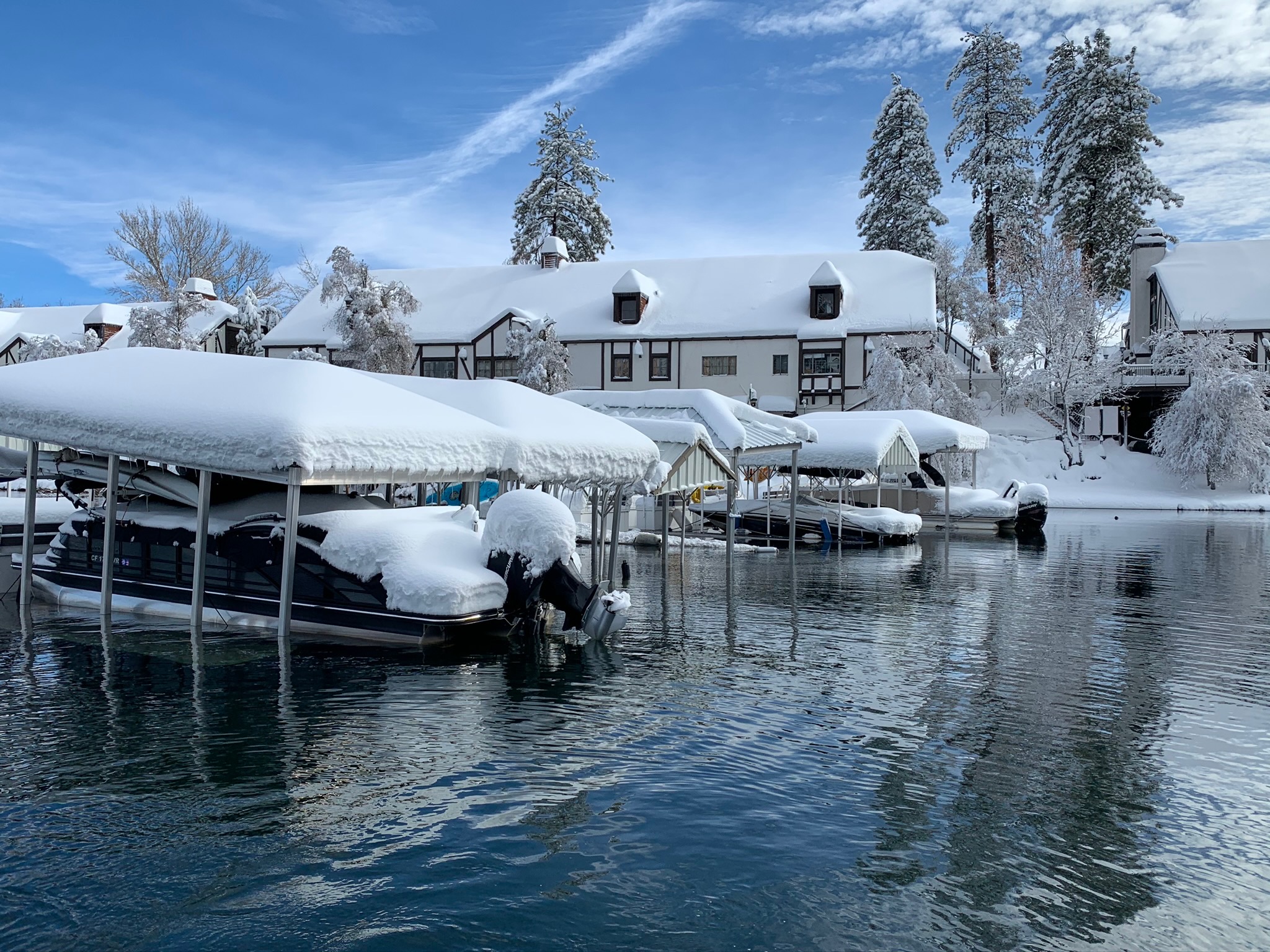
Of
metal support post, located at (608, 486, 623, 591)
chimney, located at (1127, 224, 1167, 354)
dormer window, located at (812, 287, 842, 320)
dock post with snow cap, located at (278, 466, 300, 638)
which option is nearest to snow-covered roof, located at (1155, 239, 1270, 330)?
chimney, located at (1127, 224, 1167, 354)

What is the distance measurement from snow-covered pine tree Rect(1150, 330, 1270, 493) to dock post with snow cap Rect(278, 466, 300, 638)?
134ft

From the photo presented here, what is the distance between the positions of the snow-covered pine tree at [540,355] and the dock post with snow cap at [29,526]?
102 feet

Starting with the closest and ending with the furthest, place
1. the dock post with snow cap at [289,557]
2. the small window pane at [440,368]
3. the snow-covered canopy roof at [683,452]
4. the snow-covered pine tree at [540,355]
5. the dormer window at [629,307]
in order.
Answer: the dock post with snow cap at [289,557] < the snow-covered canopy roof at [683,452] < the snow-covered pine tree at [540,355] < the dormer window at [629,307] < the small window pane at [440,368]

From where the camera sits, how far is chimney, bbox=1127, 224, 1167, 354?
54.6 m

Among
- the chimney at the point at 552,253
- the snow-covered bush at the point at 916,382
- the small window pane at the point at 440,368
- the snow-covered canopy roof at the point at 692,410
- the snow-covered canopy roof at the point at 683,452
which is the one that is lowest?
the snow-covered canopy roof at the point at 683,452

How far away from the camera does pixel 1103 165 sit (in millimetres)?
59094

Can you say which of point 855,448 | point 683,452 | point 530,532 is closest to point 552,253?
point 855,448

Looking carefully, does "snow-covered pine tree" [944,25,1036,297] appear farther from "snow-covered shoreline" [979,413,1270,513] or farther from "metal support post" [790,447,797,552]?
"metal support post" [790,447,797,552]

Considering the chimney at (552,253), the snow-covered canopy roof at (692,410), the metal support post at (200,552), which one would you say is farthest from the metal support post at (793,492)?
the chimney at (552,253)

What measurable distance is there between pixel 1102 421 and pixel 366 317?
34.0m

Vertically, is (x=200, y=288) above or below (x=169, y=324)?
above

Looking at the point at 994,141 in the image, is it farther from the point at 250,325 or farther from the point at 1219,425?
the point at 250,325

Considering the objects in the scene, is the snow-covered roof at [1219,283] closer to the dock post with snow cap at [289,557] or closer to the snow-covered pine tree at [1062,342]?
the snow-covered pine tree at [1062,342]

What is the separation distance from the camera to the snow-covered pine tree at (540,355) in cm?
4603
